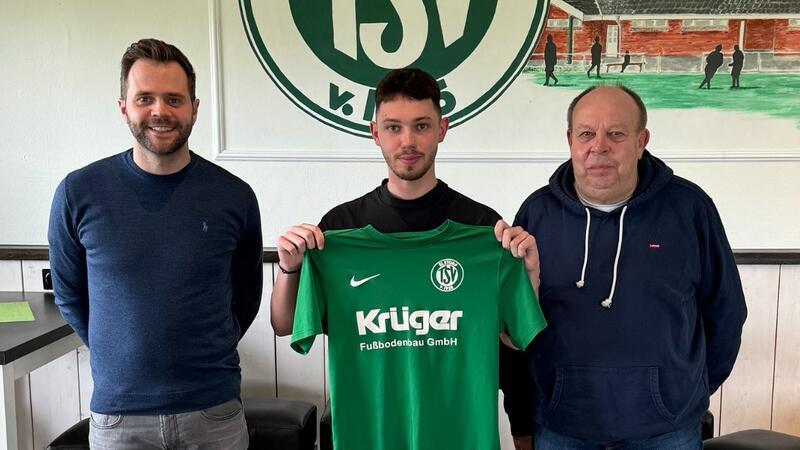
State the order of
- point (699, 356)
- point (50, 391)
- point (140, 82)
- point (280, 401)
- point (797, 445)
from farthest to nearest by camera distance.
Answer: point (50, 391) < point (280, 401) < point (797, 445) < point (699, 356) < point (140, 82)

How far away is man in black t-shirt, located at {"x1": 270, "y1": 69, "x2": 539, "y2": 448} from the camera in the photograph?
55.7 inches

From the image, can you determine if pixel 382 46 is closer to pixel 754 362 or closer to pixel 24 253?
pixel 24 253

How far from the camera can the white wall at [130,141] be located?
98.9 inches

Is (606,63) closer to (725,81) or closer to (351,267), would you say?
(725,81)

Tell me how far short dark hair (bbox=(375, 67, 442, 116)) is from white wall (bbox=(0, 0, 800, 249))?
1.07m

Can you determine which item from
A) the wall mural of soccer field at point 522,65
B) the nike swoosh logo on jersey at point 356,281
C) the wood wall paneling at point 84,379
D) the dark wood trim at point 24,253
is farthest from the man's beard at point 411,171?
the wood wall paneling at point 84,379

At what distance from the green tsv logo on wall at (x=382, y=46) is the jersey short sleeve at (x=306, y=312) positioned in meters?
1.21

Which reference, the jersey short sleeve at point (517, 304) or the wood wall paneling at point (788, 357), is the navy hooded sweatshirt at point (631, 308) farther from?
the wood wall paneling at point (788, 357)

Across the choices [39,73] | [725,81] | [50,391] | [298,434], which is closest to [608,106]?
[725,81]

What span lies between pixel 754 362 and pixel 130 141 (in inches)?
109

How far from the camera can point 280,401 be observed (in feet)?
7.91

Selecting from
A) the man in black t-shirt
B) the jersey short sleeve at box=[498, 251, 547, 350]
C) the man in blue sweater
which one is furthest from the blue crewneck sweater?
the jersey short sleeve at box=[498, 251, 547, 350]

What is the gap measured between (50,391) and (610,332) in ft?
8.11

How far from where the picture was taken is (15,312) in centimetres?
226
